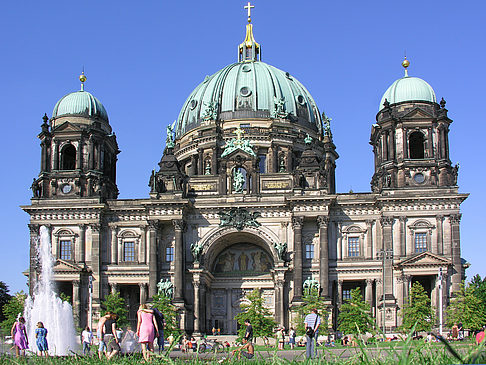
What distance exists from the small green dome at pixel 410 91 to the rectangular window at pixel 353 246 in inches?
501

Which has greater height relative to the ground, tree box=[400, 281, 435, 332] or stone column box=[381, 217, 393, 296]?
stone column box=[381, 217, 393, 296]

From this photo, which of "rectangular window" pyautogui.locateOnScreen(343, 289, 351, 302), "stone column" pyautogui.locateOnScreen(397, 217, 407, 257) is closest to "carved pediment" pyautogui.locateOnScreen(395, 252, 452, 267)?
"stone column" pyautogui.locateOnScreen(397, 217, 407, 257)

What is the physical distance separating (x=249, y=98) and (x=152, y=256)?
23023 mm

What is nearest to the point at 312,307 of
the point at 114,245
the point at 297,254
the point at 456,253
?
the point at 297,254

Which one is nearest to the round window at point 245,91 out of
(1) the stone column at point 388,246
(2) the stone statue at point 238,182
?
(2) the stone statue at point 238,182

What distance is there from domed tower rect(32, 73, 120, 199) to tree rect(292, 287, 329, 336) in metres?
20.9

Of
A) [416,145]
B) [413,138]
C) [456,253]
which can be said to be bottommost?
[456,253]

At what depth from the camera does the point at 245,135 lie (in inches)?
2963

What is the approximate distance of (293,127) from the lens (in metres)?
76.4

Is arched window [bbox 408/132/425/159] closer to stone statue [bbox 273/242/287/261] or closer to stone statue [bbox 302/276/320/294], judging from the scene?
stone statue [bbox 273/242/287/261]

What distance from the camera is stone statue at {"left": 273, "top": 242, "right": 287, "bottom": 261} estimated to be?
63.0m

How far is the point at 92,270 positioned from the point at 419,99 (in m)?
33.1

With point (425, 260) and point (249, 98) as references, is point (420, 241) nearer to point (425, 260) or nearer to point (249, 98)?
point (425, 260)

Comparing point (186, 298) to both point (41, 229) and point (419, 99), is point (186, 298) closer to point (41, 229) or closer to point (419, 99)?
point (41, 229)
